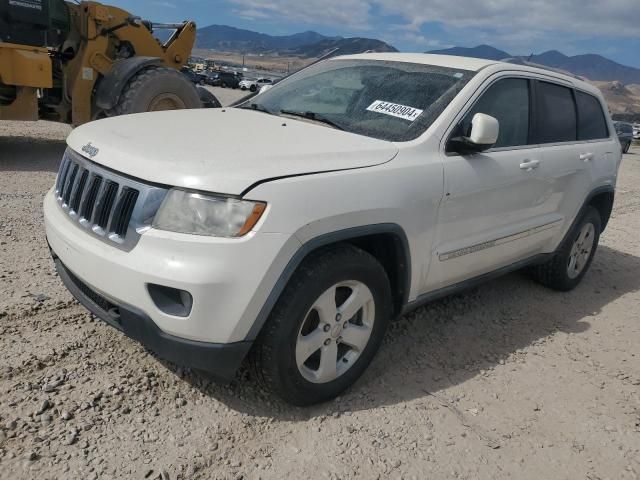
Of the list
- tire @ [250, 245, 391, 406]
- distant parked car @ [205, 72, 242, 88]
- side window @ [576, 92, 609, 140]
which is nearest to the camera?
tire @ [250, 245, 391, 406]

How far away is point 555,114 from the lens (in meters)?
4.32

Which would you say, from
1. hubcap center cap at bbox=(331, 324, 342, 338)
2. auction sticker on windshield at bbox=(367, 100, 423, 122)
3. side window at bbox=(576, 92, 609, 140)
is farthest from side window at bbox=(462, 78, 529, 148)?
hubcap center cap at bbox=(331, 324, 342, 338)

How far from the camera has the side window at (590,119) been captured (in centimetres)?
469

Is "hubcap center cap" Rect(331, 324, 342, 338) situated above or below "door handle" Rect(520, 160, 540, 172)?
below

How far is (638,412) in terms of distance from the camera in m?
3.25

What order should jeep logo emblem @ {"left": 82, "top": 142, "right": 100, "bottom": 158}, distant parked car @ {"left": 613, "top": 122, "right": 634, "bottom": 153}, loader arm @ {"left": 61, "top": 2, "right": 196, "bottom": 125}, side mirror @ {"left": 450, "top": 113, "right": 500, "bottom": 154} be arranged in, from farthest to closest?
distant parked car @ {"left": 613, "top": 122, "right": 634, "bottom": 153} < loader arm @ {"left": 61, "top": 2, "right": 196, "bottom": 125} < side mirror @ {"left": 450, "top": 113, "right": 500, "bottom": 154} < jeep logo emblem @ {"left": 82, "top": 142, "right": 100, "bottom": 158}

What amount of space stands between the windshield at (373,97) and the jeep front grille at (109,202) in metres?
1.30

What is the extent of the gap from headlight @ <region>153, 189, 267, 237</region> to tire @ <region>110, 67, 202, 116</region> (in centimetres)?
612

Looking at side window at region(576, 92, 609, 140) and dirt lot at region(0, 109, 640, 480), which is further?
side window at region(576, 92, 609, 140)

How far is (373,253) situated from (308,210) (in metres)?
0.73

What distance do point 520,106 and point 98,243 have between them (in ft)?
9.65

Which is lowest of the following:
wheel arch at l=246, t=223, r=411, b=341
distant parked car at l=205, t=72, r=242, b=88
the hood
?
distant parked car at l=205, t=72, r=242, b=88

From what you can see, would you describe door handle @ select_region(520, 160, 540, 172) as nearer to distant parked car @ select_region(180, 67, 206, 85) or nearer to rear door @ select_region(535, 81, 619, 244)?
rear door @ select_region(535, 81, 619, 244)

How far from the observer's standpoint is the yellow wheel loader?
7.42 meters
